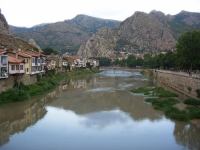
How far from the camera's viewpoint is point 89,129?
20.0 metres

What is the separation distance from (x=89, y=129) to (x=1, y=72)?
14.6 metres

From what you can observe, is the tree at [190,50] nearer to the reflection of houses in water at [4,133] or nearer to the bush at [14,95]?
the bush at [14,95]

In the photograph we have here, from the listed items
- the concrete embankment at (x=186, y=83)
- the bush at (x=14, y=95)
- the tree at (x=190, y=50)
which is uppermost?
the tree at (x=190, y=50)

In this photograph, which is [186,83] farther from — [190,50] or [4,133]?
[4,133]

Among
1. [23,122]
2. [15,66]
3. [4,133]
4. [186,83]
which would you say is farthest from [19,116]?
[186,83]

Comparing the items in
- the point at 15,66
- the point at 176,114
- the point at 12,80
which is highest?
the point at 15,66

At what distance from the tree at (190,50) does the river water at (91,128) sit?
2009 centimetres

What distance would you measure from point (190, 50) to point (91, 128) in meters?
31.5

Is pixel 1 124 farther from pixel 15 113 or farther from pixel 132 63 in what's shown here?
pixel 132 63

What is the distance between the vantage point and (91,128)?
66.7 feet

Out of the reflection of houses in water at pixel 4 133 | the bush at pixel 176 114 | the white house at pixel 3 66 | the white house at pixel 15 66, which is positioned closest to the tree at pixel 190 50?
the bush at pixel 176 114

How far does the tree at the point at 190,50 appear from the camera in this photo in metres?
44.5

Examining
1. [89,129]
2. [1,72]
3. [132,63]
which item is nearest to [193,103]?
[89,129]

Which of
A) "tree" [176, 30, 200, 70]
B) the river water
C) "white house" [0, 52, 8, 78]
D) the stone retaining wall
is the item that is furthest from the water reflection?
"tree" [176, 30, 200, 70]
